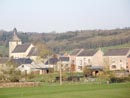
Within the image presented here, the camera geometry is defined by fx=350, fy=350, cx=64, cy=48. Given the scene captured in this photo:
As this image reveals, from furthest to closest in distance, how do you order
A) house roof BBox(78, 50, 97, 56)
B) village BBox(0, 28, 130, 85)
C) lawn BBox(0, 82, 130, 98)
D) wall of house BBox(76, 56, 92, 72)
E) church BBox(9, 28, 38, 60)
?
house roof BBox(78, 50, 97, 56) < wall of house BBox(76, 56, 92, 72) < church BBox(9, 28, 38, 60) < village BBox(0, 28, 130, 85) < lawn BBox(0, 82, 130, 98)

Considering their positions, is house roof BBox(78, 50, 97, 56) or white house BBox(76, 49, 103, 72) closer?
white house BBox(76, 49, 103, 72)

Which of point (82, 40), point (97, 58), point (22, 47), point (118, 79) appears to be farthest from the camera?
point (82, 40)

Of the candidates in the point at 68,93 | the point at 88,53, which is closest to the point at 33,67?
the point at 88,53

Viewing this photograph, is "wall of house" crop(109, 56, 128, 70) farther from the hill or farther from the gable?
the gable

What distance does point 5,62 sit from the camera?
895 centimetres

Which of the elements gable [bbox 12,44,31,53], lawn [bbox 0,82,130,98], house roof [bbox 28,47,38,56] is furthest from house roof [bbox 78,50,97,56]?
lawn [bbox 0,82,130,98]

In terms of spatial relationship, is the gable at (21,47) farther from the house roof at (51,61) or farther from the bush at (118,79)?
the bush at (118,79)

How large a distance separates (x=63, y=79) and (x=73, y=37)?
3651 mm

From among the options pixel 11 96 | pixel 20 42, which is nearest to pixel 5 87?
pixel 11 96

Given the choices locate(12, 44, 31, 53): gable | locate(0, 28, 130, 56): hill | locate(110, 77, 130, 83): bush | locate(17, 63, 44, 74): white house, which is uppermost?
locate(0, 28, 130, 56): hill

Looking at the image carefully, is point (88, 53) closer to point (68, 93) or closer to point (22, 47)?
point (22, 47)

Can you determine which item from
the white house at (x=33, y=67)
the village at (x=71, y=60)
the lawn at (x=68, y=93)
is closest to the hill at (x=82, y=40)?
the village at (x=71, y=60)

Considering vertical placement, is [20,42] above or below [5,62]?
above

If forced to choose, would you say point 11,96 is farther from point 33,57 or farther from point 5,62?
point 33,57
